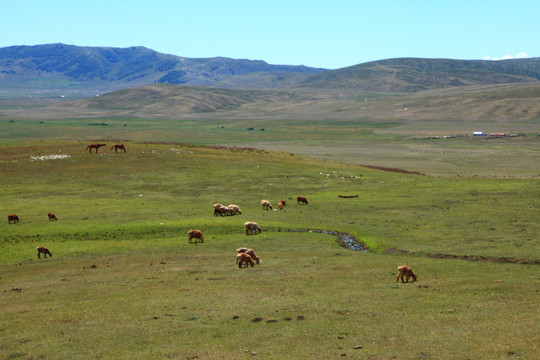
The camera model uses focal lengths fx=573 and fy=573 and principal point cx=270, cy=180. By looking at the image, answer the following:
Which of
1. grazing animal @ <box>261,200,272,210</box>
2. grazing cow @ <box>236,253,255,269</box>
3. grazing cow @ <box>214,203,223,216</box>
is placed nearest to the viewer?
grazing cow @ <box>236,253,255,269</box>

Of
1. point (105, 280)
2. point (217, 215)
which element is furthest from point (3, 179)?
point (105, 280)

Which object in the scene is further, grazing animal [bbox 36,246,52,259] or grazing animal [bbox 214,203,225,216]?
grazing animal [bbox 214,203,225,216]

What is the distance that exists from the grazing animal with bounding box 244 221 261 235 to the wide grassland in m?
1.70

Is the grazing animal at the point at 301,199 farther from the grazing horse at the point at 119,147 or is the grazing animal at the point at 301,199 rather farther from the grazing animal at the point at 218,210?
the grazing horse at the point at 119,147

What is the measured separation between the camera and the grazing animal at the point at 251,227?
4794 cm

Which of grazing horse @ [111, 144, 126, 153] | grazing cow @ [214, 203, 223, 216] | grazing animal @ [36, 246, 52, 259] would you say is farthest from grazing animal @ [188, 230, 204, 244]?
grazing horse @ [111, 144, 126, 153]

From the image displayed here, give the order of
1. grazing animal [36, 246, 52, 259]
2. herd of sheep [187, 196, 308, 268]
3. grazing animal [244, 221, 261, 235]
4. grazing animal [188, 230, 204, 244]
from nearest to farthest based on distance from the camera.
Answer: herd of sheep [187, 196, 308, 268]
grazing animal [36, 246, 52, 259]
grazing animal [188, 230, 204, 244]
grazing animal [244, 221, 261, 235]

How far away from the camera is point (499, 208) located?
190 feet

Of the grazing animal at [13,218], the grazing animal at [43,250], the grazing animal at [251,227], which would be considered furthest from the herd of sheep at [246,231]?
the grazing animal at [13,218]

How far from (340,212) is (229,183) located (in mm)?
22744

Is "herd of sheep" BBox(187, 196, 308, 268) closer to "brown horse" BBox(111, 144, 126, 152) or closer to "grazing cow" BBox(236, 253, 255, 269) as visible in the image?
"grazing cow" BBox(236, 253, 255, 269)

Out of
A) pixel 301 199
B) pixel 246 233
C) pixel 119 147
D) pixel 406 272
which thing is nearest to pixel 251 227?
pixel 246 233

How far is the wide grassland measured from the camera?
20906mm

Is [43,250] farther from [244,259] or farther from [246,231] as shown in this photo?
[246,231]
